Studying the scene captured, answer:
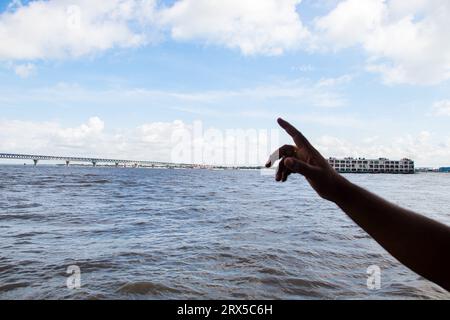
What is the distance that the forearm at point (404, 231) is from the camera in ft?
3.58

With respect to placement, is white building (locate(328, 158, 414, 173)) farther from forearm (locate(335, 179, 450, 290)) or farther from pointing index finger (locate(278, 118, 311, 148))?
forearm (locate(335, 179, 450, 290))

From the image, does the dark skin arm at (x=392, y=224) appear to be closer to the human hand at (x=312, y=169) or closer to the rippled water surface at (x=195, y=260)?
the human hand at (x=312, y=169)

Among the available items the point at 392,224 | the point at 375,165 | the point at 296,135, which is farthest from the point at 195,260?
the point at 375,165

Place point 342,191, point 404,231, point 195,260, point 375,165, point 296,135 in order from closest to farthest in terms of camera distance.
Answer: point 404,231
point 342,191
point 296,135
point 195,260
point 375,165

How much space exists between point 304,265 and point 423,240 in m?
6.49

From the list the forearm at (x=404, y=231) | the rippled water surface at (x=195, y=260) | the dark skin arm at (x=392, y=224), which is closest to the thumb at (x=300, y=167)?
the dark skin arm at (x=392, y=224)

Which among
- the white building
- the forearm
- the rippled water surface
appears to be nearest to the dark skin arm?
the forearm

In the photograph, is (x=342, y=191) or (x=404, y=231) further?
(x=342, y=191)

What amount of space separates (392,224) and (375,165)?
184631 mm

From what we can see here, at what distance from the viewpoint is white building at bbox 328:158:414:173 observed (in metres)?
168

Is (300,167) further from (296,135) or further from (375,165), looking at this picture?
(375,165)

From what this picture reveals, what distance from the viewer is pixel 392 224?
1154mm
